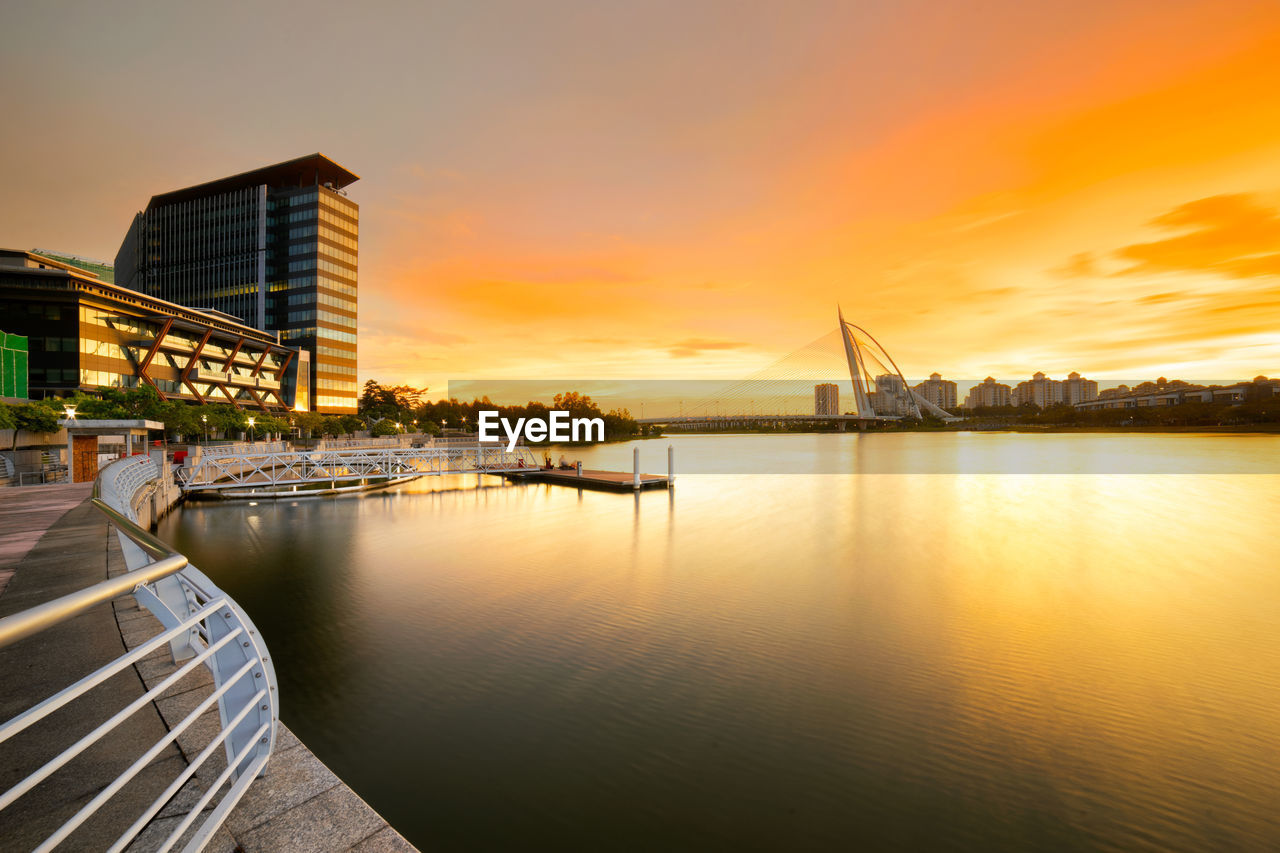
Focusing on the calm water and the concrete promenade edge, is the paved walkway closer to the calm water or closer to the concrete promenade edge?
the concrete promenade edge

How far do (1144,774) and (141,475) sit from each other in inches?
882

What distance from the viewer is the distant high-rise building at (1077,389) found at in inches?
6176

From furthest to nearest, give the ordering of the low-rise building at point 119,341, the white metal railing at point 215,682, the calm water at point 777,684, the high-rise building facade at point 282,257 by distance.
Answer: the high-rise building facade at point 282,257 → the low-rise building at point 119,341 → the calm water at point 777,684 → the white metal railing at point 215,682

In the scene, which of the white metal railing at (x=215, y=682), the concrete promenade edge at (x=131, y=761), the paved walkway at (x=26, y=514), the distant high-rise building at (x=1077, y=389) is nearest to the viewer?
the white metal railing at (x=215, y=682)

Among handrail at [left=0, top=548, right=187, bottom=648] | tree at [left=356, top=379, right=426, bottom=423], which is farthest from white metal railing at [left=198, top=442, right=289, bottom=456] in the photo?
tree at [left=356, top=379, right=426, bottom=423]

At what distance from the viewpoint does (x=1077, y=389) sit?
160 meters

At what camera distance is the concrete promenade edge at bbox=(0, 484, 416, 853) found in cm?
303

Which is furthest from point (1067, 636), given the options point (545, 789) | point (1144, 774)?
point (545, 789)

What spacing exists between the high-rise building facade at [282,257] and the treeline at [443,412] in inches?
303

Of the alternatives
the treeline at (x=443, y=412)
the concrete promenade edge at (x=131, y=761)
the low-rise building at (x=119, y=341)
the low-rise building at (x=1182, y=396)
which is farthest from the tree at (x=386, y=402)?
the low-rise building at (x=1182, y=396)

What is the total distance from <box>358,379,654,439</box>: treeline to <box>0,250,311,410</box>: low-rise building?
51.1ft

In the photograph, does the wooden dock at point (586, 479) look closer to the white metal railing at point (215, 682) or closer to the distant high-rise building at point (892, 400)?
the white metal railing at point (215, 682)

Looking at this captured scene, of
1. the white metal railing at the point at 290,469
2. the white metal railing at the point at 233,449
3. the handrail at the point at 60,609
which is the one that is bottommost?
the white metal railing at the point at 290,469

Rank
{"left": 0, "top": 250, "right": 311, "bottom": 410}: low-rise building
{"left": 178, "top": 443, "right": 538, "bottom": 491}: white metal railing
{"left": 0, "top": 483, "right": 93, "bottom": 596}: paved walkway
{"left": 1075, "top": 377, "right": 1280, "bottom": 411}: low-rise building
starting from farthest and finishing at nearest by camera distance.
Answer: {"left": 1075, "top": 377, "right": 1280, "bottom": 411}: low-rise building, {"left": 0, "top": 250, "right": 311, "bottom": 410}: low-rise building, {"left": 178, "top": 443, "right": 538, "bottom": 491}: white metal railing, {"left": 0, "top": 483, "right": 93, "bottom": 596}: paved walkway
